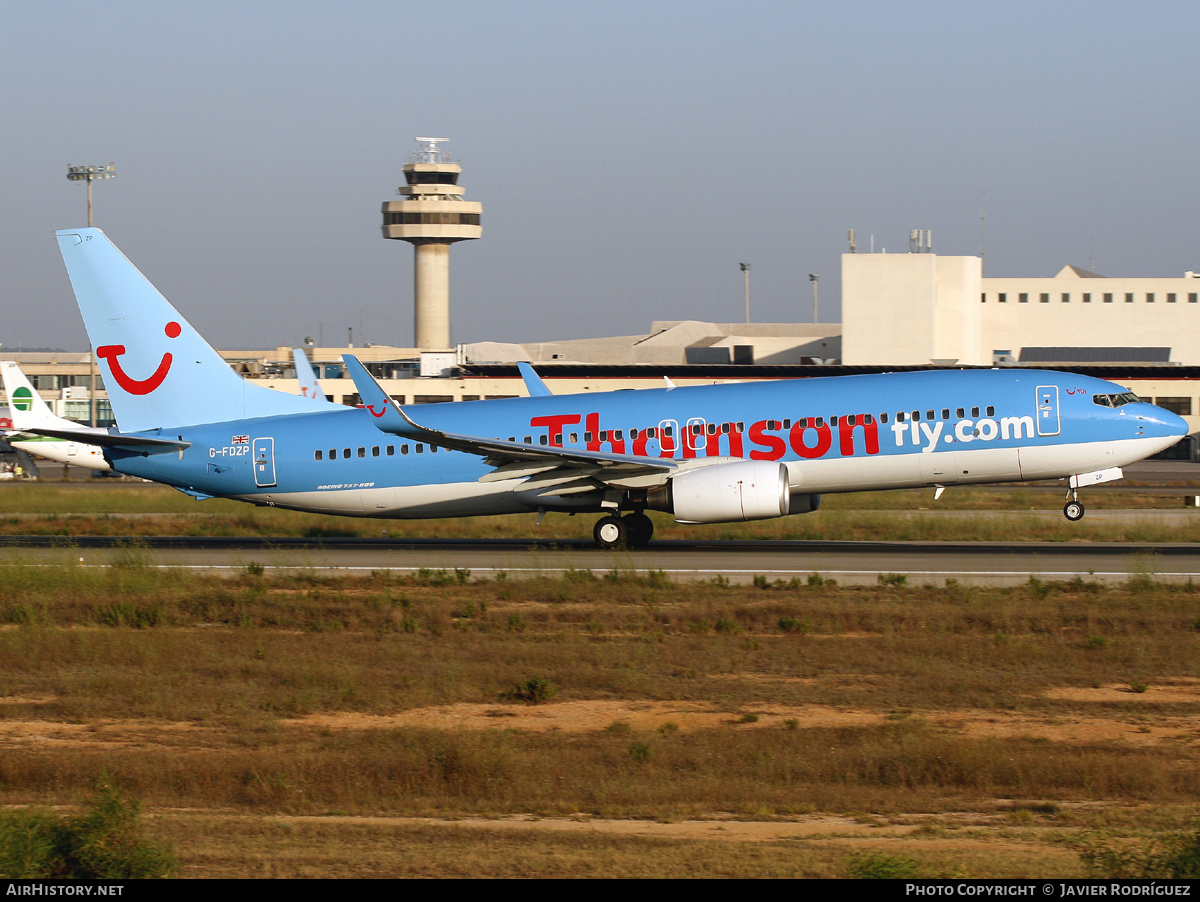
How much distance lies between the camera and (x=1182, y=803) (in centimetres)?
1084

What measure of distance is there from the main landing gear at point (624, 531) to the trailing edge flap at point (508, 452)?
4.90ft

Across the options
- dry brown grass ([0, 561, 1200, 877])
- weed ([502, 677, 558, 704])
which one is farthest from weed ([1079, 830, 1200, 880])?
weed ([502, 677, 558, 704])

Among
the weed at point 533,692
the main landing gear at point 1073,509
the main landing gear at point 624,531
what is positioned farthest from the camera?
the main landing gear at point 624,531

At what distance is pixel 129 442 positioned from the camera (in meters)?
29.2

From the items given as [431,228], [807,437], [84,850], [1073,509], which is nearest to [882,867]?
[84,850]

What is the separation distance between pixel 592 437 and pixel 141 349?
11069 mm

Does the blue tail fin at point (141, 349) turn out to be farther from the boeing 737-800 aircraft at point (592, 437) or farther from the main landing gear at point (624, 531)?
the main landing gear at point (624, 531)

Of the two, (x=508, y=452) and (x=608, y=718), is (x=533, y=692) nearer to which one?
(x=608, y=718)

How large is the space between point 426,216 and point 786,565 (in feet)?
428

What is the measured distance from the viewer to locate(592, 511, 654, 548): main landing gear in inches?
1120

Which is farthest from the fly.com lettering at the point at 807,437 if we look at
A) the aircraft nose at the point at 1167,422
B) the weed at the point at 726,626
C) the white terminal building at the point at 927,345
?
the white terminal building at the point at 927,345

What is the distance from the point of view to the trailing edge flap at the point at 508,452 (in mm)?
26078
